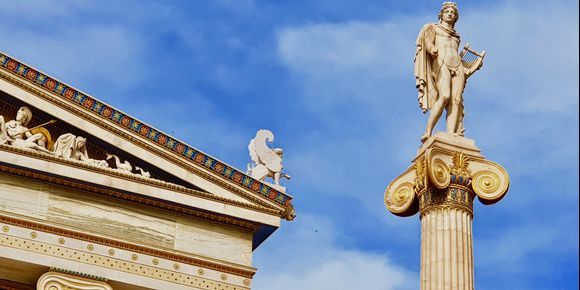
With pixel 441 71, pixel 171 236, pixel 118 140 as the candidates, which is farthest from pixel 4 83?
pixel 441 71

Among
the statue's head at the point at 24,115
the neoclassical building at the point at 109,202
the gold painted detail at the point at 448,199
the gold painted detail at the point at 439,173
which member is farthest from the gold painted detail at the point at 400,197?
the statue's head at the point at 24,115

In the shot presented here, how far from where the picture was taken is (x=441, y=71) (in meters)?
18.2

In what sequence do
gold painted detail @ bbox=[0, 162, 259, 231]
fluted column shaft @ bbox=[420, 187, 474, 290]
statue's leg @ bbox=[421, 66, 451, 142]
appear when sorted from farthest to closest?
gold painted detail @ bbox=[0, 162, 259, 231], statue's leg @ bbox=[421, 66, 451, 142], fluted column shaft @ bbox=[420, 187, 474, 290]

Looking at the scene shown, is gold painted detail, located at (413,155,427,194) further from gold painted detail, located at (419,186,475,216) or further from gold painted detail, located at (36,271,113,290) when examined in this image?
gold painted detail, located at (36,271,113,290)

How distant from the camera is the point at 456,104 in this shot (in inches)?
713

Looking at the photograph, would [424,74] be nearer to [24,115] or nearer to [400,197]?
[400,197]

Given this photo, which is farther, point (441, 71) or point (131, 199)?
point (131, 199)

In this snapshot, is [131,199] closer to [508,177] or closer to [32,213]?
[32,213]

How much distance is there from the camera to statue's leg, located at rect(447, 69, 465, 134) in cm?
1797

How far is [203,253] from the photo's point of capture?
20.3 meters

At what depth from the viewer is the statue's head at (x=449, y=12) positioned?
18.6 meters

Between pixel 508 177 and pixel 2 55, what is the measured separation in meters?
7.20

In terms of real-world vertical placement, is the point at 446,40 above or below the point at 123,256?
above

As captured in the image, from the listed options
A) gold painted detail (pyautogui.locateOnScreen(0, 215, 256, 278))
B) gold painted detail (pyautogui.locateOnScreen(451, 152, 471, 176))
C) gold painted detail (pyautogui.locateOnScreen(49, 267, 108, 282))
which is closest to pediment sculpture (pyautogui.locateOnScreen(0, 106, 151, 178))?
gold painted detail (pyautogui.locateOnScreen(0, 215, 256, 278))
